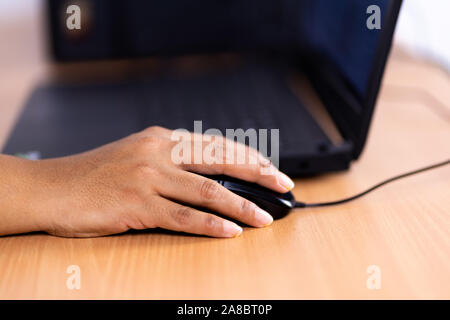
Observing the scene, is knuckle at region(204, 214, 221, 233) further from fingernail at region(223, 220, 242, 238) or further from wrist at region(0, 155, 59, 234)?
wrist at region(0, 155, 59, 234)

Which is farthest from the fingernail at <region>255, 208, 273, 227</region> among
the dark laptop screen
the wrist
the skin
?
the dark laptop screen

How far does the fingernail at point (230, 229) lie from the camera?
1.83 ft

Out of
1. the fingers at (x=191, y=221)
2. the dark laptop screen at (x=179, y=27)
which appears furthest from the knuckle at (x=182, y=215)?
the dark laptop screen at (x=179, y=27)

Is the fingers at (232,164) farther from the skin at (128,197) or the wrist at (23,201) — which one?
the wrist at (23,201)

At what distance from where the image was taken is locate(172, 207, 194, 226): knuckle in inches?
22.0

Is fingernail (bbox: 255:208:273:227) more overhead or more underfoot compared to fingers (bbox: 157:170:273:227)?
more underfoot

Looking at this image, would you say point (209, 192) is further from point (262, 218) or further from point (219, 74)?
point (219, 74)

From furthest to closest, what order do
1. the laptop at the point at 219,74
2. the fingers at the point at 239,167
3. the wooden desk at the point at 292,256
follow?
the laptop at the point at 219,74 < the fingers at the point at 239,167 < the wooden desk at the point at 292,256

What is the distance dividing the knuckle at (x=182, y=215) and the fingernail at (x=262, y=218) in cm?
7

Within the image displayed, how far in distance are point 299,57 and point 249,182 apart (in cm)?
68

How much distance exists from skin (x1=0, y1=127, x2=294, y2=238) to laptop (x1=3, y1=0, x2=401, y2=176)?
13 cm

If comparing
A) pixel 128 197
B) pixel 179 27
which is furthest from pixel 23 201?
pixel 179 27

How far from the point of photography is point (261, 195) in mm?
579

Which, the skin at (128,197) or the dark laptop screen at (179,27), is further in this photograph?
the dark laptop screen at (179,27)
